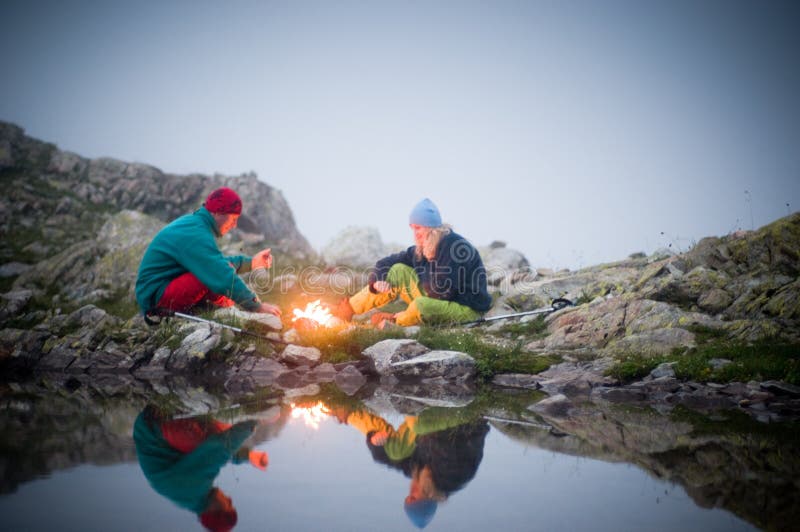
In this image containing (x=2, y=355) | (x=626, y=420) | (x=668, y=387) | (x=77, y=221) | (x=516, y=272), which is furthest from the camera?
(x=77, y=221)

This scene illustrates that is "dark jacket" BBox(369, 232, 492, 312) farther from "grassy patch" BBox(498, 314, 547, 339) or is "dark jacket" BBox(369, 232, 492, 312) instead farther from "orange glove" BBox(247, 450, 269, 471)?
"orange glove" BBox(247, 450, 269, 471)

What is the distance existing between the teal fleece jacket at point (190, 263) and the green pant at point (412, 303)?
3.03m

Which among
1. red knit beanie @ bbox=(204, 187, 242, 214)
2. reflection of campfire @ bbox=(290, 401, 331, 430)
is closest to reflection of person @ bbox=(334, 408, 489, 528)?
reflection of campfire @ bbox=(290, 401, 331, 430)

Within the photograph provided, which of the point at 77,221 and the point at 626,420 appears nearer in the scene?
the point at 626,420

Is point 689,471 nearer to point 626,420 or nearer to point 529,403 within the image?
point 626,420

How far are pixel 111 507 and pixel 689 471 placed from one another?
3.51 meters

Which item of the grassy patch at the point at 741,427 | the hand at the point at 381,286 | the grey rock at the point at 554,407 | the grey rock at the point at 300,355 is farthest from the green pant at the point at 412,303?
the grassy patch at the point at 741,427

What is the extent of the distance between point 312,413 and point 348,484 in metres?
2.04

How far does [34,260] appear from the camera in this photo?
18797 mm

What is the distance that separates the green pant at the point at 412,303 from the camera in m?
10.4

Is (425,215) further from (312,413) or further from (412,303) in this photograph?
(312,413)

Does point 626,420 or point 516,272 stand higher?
point 516,272

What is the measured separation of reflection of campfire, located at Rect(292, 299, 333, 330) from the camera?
921 cm

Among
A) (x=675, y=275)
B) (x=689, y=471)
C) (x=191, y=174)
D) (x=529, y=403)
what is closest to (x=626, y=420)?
(x=529, y=403)
